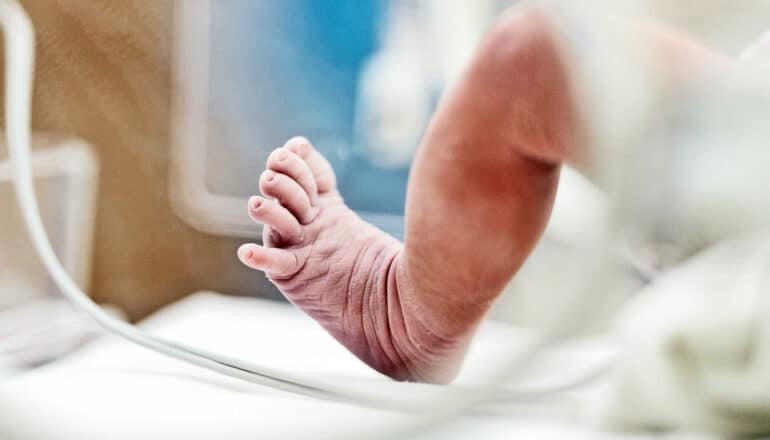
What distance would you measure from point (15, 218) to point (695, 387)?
0.40 m

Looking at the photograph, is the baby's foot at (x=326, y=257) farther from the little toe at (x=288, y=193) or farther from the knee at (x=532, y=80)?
the knee at (x=532, y=80)

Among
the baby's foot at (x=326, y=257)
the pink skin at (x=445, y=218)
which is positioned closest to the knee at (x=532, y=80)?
the pink skin at (x=445, y=218)

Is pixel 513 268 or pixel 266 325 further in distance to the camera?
pixel 266 325

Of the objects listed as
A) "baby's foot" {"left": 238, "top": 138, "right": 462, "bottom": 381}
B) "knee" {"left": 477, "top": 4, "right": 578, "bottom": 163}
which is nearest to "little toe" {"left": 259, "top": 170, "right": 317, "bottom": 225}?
"baby's foot" {"left": 238, "top": 138, "right": 462, "bottom": 381}

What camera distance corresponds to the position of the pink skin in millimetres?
261

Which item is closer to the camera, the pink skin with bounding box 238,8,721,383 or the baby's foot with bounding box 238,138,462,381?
the pink skin with bounding box 238,8,721,383

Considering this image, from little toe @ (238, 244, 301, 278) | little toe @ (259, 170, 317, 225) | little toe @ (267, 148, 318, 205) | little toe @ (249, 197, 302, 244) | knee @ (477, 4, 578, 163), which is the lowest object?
little toe @ (238, 244, 301, 278)

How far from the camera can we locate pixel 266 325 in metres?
0.41

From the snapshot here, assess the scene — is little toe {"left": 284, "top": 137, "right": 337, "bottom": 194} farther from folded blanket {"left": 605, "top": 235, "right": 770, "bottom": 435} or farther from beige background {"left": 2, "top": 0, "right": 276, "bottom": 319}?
folded blanket {"left": 605, "top": 235, "right": 770, "bottom": 435}

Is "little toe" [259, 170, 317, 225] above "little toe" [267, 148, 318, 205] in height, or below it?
below

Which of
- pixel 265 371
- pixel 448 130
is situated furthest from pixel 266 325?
pixel 448 130

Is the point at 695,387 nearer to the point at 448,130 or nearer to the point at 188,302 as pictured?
the point at 448,130

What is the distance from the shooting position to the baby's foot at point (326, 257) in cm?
36

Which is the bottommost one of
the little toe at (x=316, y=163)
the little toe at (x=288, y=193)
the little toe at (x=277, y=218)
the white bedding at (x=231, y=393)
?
the white bedding at (x=231, y=393)
